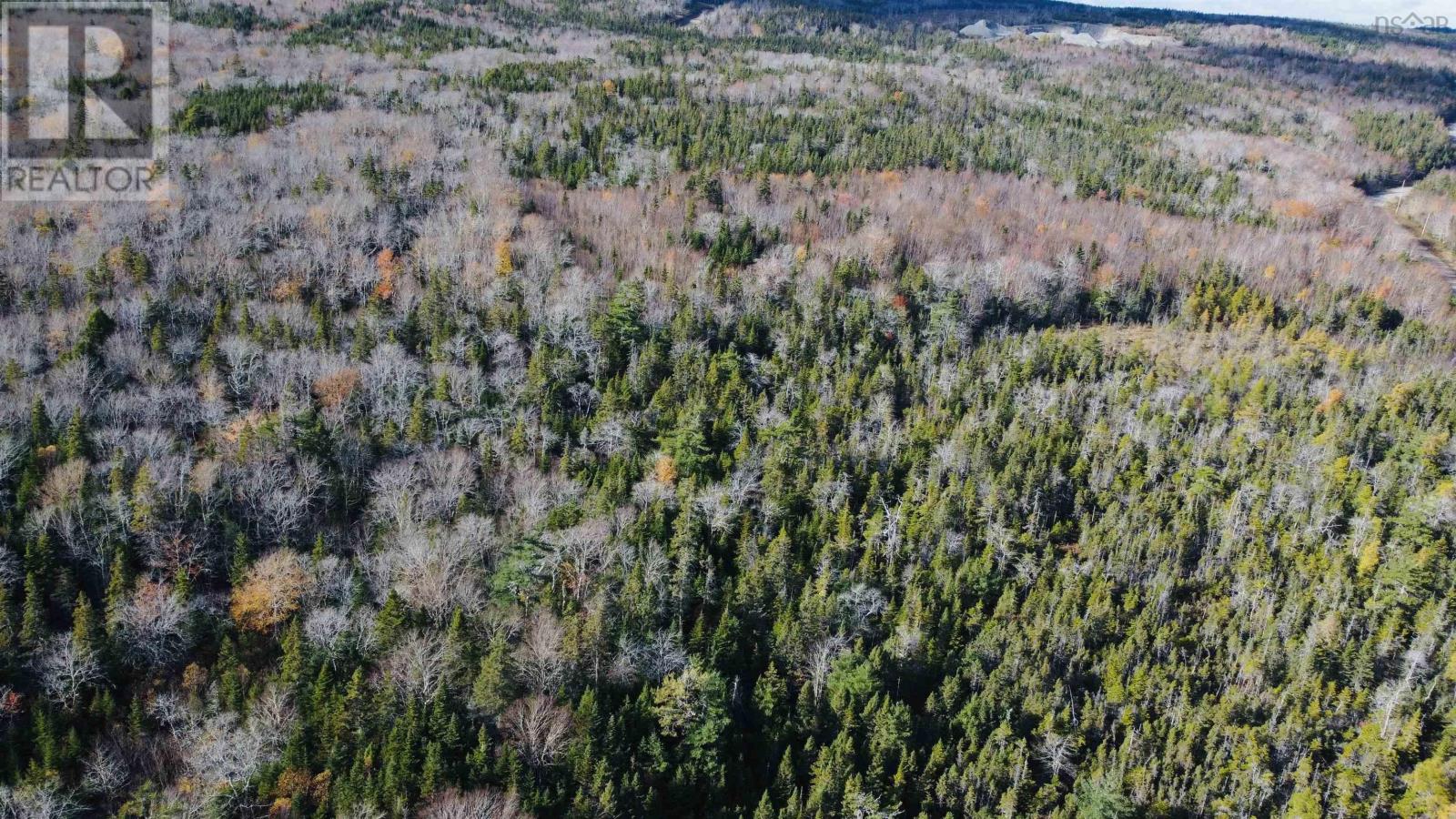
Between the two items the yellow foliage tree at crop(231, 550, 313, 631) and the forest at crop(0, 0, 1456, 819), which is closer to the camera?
the forest at crop(0, 0, 1456, 819)

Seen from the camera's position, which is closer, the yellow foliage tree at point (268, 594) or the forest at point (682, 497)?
the forest at point (682, 497)

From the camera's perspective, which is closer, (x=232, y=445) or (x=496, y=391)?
(x=232, y=445)

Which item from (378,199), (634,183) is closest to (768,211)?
(634,183)

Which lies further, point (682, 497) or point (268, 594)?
point (682, 497)

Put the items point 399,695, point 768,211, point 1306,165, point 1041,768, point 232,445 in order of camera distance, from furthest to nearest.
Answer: point 1306,165
point 768,211
point 232,445
point 1041,768
point 399,695

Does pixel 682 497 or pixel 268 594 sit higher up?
pixel 682 497

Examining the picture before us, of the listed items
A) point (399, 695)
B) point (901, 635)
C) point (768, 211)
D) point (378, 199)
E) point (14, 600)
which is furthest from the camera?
point (768, 211)

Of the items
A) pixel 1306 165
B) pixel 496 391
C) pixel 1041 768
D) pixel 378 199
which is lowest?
pixel 1041 768

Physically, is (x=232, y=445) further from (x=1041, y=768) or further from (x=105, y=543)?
(x=1041, y=768)
